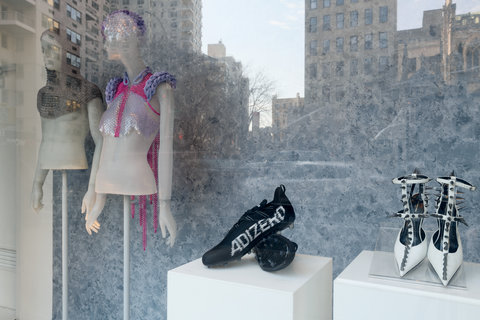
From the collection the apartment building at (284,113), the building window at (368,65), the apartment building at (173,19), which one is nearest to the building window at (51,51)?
the apartment building at (173,19)

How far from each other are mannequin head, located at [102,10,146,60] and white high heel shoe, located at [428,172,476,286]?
4.07 feet

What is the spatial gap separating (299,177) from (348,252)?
36cm

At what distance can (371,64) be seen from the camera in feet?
5.10

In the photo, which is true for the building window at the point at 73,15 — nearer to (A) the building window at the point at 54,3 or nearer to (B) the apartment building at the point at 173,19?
(A) the building window at the point at 54,3

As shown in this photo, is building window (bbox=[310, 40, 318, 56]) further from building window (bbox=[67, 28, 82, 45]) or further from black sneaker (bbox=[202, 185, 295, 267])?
building window (bbox=[67, 28, 82, 45])

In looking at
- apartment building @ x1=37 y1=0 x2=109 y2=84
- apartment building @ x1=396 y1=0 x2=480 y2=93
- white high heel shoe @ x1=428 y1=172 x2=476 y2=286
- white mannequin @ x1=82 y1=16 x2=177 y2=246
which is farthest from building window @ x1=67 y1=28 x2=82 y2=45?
white high heel shoe @ x1=428 y1=172 x2=476 y2=286

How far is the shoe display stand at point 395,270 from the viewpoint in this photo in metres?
1.06

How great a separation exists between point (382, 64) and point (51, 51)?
4.83ft

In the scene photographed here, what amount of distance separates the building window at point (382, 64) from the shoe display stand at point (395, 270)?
0.62m

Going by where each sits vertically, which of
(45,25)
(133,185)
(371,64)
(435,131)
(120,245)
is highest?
(45,25)

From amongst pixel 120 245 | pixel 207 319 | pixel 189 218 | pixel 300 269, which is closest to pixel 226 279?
pixel 207 319

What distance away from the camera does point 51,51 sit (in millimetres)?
1855

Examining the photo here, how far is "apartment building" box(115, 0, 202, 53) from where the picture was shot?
191cm

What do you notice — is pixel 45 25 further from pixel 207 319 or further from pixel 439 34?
pixel 439 34
